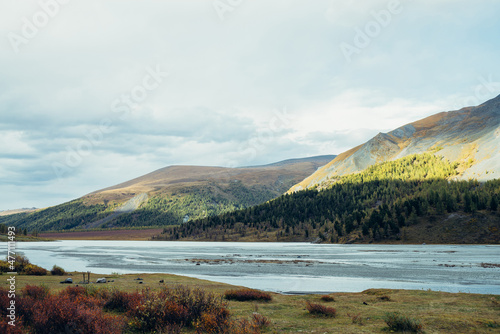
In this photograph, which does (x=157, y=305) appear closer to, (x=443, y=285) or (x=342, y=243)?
(x=443, y=285)

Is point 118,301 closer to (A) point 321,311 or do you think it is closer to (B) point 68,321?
(B) point 68,321

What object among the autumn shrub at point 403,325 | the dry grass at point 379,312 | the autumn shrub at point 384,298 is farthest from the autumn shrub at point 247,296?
the autumn shrub at point 403,325

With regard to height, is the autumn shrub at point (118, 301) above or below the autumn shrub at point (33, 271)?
above

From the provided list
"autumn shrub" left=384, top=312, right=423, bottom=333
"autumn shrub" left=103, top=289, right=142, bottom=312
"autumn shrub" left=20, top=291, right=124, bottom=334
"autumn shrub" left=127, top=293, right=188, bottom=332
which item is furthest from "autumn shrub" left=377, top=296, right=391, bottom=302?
"autumn shrub" left=20, top=291, right=124, bottom=334

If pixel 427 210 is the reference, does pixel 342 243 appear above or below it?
below

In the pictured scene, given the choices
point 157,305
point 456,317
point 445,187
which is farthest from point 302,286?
point 445,187

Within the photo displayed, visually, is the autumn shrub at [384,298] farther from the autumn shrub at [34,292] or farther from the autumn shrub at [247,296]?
the autumn shrub at [34,292]

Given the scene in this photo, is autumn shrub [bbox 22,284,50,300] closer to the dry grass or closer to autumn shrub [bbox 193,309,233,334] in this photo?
autumn shrub [bbox 193,309,233,334]

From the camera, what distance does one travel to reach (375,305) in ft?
77.3

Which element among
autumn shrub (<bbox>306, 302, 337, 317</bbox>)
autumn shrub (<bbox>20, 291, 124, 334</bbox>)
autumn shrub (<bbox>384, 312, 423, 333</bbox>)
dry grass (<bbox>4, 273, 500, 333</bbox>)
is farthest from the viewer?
autumn shrub (<bbox>306, 302, 337, 317</bbox>)

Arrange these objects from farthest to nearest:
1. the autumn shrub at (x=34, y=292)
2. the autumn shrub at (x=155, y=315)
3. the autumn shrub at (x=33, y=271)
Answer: the autumn shrub at (x=33, y=271), the autumn shrub at (x=34, y=292), the autumn shrub at (x=155, y=315)

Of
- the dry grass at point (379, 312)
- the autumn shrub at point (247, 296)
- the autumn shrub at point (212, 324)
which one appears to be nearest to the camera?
the autumn shrub at point (212, 324)

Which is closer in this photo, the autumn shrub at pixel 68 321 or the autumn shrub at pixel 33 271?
the autumn shrub at pixel 68 321

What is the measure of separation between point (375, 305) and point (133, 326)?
1579 cm
